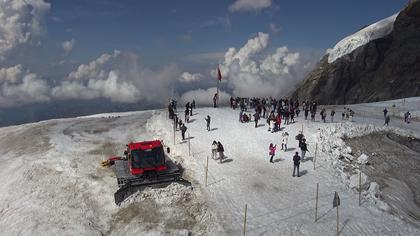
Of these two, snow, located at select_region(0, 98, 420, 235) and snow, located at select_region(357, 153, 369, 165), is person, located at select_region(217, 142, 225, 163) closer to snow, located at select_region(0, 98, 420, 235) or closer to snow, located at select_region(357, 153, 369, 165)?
snow, located at select_region(0, 98, 420, 235)

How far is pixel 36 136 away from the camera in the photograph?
45.2m

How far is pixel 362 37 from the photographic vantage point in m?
127

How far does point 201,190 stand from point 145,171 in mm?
4432

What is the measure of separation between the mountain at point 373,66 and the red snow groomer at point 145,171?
94821 millimetres

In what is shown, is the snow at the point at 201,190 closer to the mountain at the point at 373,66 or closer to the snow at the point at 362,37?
the mountain at the point at 373,66

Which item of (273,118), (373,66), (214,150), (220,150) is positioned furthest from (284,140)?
(373,66)

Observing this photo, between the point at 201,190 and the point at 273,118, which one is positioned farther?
the point at 273,118

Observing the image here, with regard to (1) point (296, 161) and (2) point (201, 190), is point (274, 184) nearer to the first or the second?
(1) point (296, 161)

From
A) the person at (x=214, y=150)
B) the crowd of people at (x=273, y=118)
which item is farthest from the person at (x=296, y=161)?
the person at (x=214, y=150)

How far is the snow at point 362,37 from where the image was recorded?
125 metres

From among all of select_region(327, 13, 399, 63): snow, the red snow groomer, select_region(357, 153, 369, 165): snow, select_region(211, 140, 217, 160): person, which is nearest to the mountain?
select_region(327, 13, 399, 63): snow

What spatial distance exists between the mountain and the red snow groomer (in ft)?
311

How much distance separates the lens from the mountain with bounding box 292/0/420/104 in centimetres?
11406

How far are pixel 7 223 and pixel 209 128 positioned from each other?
21.9m
